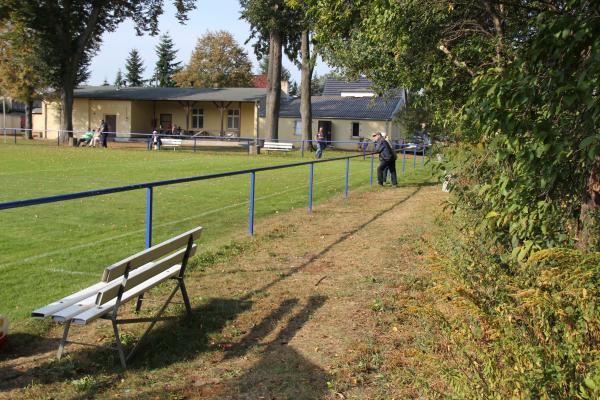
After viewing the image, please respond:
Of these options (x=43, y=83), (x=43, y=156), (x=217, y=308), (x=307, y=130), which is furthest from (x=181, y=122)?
(x=217, y=308)

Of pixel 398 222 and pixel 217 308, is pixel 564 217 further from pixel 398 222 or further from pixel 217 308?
pixel 398 222

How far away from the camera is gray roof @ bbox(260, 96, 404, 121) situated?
166 feet

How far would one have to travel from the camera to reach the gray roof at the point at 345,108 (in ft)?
166

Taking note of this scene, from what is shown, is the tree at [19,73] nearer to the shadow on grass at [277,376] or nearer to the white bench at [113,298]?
the white bench at [113,298]

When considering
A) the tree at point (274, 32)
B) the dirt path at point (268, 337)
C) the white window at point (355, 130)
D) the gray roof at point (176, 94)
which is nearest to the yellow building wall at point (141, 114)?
the gray roof at point (176, 94)

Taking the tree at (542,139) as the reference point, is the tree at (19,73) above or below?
above

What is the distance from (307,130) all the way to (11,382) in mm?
38305

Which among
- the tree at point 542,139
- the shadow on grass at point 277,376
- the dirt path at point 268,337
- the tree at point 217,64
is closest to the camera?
the tree at point 542,139

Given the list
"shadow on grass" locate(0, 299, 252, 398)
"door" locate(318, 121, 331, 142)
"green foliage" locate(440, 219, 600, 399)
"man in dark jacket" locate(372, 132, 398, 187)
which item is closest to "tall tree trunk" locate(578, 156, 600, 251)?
"green foliage" locate(440, 219, 600, 399)

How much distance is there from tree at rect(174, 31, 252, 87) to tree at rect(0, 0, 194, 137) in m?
27.2

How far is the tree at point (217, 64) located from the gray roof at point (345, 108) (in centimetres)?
2077

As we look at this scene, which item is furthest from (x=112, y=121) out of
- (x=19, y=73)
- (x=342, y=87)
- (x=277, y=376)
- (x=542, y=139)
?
(x=542, y=139)

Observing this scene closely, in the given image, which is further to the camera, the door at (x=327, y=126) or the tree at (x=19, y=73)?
the door at (x=327, y=126)

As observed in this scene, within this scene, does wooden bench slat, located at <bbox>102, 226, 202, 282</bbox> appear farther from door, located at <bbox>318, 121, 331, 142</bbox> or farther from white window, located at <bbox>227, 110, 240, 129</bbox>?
white window, located at <bbox>227, 110, 240, 129</bbox>
